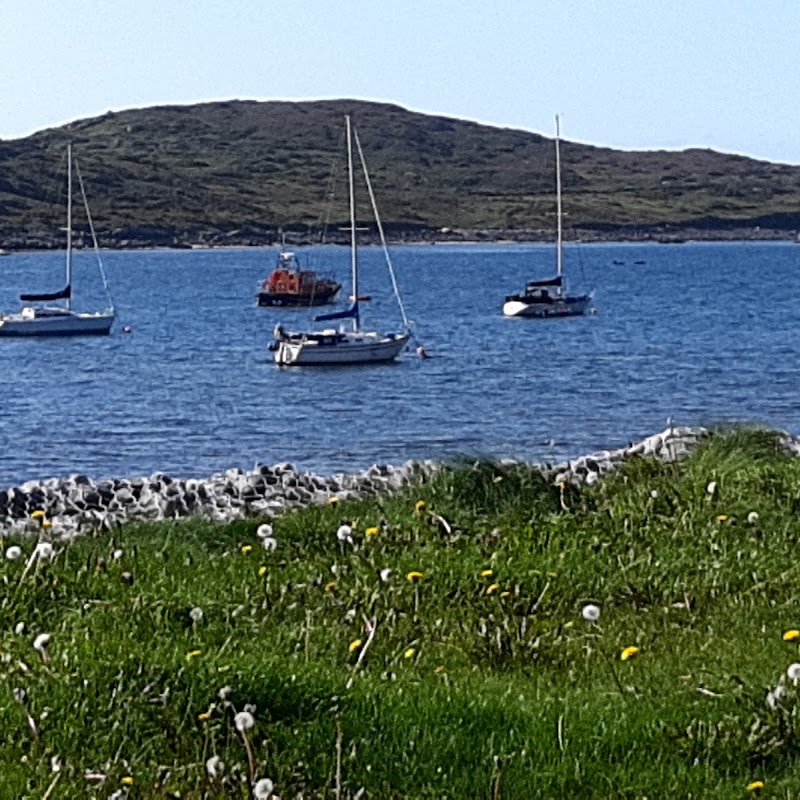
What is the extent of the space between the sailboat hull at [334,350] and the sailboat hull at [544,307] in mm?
26847

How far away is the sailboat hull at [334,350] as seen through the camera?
1988 inches

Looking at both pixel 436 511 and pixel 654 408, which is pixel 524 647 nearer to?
pixel 436 511

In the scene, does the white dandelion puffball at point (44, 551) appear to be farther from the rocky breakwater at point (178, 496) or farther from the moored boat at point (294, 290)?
the moored boat at point (294, 290)

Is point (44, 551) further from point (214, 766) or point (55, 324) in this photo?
point (55, 324)

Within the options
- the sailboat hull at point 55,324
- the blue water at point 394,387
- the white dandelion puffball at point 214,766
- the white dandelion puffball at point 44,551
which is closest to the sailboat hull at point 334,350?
the blue water at point 394,387

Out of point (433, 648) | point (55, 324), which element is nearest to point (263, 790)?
point (433, 648)

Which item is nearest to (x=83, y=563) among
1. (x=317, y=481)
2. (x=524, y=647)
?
(x=524, y=647)

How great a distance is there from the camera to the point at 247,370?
51156 mm

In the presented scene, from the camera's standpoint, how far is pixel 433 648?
7102 mm

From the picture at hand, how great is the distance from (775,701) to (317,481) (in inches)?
335

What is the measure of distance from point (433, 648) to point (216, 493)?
6.35 meters

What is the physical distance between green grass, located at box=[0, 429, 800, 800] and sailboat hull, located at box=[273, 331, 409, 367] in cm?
4012

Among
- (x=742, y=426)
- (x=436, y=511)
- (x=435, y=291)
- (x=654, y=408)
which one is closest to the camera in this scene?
(x=436, y=511)

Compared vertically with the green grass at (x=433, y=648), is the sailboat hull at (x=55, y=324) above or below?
below
